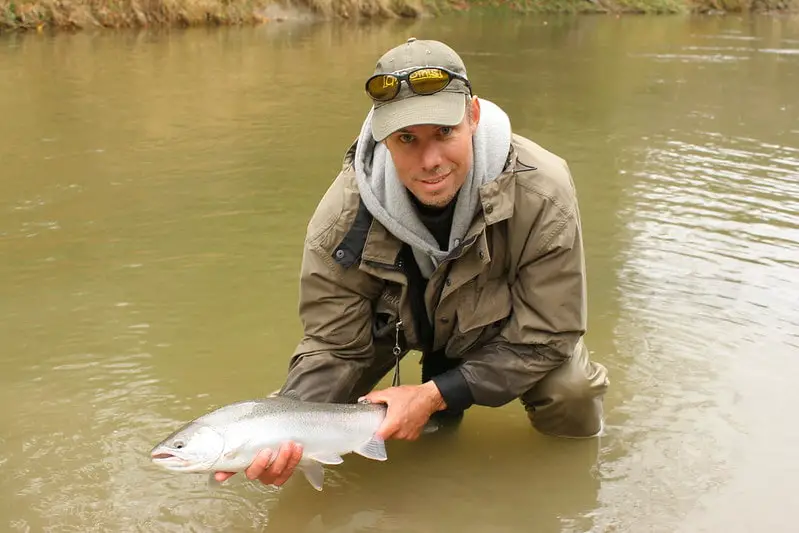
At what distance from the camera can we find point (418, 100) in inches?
117

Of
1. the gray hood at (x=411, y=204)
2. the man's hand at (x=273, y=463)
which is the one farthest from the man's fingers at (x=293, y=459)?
the gray hood at (x=411, y=204)

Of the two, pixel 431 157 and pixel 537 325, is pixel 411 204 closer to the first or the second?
pixel 431 157

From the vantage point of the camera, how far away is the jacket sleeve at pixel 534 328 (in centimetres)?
325

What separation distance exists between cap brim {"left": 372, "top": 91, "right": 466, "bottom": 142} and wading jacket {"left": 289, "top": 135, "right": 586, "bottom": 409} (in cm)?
32

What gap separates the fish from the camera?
2.79 meters

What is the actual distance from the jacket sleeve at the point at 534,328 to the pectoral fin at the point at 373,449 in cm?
32

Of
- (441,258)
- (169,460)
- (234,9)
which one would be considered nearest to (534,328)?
(441,258)

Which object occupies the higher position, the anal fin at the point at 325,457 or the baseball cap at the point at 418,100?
the baseball cap at the point at 418,100

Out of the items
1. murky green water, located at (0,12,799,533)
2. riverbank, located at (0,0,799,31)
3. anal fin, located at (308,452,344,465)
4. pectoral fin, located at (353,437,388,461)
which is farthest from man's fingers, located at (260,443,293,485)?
riverbank, located at (0,0,799,31)

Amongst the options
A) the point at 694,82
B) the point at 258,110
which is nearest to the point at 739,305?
the point at 258,110

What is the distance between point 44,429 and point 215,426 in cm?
145

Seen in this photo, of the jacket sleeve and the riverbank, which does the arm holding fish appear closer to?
the jacket sleeve

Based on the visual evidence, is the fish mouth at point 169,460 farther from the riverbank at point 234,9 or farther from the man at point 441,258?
the riverbank at point 234,9

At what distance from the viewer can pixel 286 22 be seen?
25.0m
